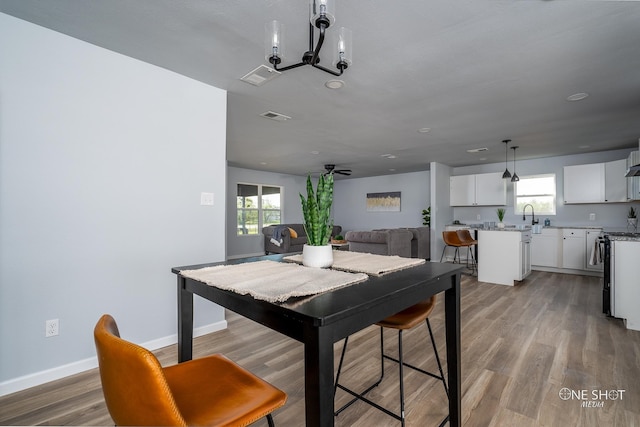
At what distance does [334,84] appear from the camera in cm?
272

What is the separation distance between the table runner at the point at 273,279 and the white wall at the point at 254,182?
6.10 meters

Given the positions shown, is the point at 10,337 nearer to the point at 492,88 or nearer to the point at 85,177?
the point at 85,177

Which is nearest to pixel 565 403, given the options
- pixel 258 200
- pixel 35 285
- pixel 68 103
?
pixel 35 285

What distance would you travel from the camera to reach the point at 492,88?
2818mm

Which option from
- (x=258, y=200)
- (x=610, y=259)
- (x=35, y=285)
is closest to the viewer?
(x=35, y=285)

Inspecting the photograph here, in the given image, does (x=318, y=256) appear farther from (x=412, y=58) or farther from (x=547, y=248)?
(x=547, y=248)

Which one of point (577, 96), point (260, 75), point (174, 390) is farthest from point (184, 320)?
point (577, 96)

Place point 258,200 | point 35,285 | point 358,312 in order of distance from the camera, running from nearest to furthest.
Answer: point 358,312
point 35,285
point 258,200

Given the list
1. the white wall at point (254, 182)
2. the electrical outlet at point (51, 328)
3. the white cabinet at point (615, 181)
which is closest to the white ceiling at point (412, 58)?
the white cabinet at point (615, 181)

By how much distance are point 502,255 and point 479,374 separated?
10.6ft

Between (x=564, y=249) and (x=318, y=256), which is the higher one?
(x=318, y=256)

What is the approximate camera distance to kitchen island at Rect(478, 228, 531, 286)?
4.59 meters

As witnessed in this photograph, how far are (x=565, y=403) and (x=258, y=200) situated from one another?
7.46 m

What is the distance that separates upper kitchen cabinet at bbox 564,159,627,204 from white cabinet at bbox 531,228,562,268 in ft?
2.30
